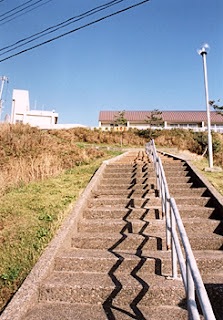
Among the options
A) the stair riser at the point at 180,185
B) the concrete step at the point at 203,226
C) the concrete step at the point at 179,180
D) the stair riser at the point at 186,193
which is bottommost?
the concrete step at the point at 203,226

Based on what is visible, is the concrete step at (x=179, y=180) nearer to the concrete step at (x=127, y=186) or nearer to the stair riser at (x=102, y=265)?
the concrete step at (x=127, y=186)

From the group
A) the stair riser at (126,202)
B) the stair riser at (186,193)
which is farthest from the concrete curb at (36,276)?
the stair riser at (186,193)

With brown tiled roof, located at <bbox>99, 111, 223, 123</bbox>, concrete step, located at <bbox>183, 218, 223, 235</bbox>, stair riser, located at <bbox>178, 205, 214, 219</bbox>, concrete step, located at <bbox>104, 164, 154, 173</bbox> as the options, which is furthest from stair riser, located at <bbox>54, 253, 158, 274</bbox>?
brown tiled roof, located at <bbox>99, 111, 223, 123</bbox>

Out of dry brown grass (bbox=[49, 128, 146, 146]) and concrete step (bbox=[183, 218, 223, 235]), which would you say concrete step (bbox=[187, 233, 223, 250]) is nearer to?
concrete step (bbox=[183, 218, 223, 235])

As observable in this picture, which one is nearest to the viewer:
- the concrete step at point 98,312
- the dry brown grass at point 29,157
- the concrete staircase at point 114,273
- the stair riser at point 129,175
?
the concrete step at point 98,312

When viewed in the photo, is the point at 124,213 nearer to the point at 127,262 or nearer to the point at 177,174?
the point at 127,262

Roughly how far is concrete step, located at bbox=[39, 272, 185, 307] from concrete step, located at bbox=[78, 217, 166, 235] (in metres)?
1.26

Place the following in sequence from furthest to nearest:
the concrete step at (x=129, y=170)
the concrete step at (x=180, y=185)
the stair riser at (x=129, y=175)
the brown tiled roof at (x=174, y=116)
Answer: the brown tiled roof at (x=174, y=116) < the concrete step at (x=129, y=170) < the stair riser at (x=129, y=175) < the concrete step at (x=180, y=185)

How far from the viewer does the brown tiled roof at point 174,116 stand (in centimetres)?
4056

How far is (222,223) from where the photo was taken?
13.8 ft

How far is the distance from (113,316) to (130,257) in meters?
0.96

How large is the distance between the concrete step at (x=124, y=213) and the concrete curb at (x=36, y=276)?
36cm

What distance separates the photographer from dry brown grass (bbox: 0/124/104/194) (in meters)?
7.71

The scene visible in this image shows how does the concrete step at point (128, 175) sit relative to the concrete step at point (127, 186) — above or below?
above
